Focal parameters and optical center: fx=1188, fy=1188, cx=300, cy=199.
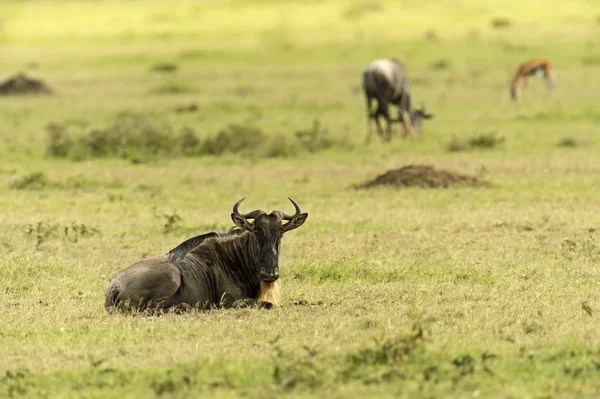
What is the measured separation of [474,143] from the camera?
812 inches

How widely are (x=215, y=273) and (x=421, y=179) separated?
7513mm

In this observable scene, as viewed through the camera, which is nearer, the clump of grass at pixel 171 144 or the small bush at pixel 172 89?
the clump of grass at pixel 171 144

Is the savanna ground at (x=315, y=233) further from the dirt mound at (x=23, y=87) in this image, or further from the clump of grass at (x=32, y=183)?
the dirt mound at (x=23, y=87)

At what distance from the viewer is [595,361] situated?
719 centimetres

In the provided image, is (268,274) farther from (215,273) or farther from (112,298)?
(112,298)

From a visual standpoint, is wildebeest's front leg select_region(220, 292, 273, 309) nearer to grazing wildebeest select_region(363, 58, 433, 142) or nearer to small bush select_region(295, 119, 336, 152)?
small bush select_region(295, 119, 336, 152)

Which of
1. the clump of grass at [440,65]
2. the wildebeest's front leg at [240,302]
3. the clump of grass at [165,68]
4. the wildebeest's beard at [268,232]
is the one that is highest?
the wildebeest's beard at [268,232]

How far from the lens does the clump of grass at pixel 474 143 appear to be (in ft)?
67.2

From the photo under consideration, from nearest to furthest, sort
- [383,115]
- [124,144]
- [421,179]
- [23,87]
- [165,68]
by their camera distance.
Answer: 1. [421,179]
2. [124,144]
3. [383,115]
4. [23,87]
5. [165,68]

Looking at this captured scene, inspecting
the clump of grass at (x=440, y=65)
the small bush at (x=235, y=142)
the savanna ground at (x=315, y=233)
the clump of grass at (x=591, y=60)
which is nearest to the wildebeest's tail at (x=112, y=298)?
the savanna ground at (x=315, y=233)

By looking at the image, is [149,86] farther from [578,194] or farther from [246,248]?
[246,248]

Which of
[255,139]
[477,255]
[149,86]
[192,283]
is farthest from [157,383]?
[149,86]

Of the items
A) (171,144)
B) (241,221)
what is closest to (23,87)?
(171,144)

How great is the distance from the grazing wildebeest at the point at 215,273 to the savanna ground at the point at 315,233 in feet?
0.80
